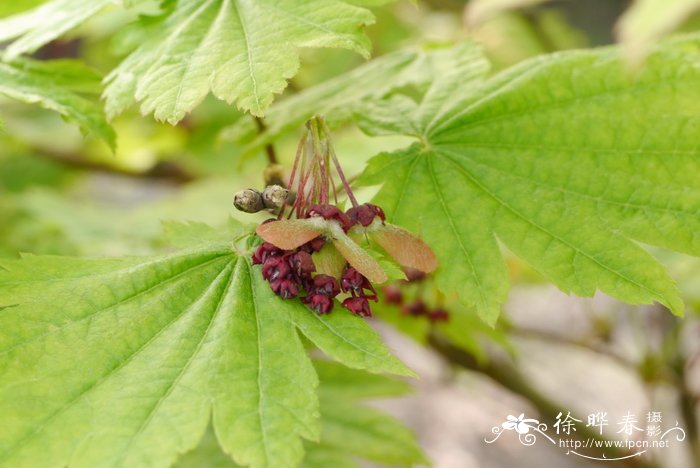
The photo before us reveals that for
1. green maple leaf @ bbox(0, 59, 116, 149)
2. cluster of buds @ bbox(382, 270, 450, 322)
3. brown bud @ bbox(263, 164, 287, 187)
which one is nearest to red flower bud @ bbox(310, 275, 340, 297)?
brown bud @ bbox(263, 164, 287, 187)

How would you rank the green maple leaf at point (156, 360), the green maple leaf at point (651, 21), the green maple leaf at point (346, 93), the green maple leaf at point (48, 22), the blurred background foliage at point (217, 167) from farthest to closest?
the blurred background foliage at point (217, 167)
the green maple leaf at point (346, 93)
the green maple leaf at point (48, 22)
the green maple leaf at point (156, 360)
the green maple leaf at point (651, 21)

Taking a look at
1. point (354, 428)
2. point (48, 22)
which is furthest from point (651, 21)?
point (354, 428)

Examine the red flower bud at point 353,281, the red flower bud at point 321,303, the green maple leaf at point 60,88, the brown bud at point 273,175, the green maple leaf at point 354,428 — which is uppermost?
the green maple leaf at point 60,88

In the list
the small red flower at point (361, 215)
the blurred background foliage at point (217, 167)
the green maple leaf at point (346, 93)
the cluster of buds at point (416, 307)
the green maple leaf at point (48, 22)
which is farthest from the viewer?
the blurred background foliage at point (217, 167)

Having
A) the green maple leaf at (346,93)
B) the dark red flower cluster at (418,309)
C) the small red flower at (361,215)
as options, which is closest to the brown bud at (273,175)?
the green maple leaf at (346,93)

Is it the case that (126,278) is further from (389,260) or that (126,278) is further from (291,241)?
(389,260)

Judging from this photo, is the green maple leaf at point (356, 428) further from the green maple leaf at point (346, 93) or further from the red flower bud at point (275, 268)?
the red flower bud at point (275, 268)

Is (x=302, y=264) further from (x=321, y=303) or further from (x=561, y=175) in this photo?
(x=561, y=175)
